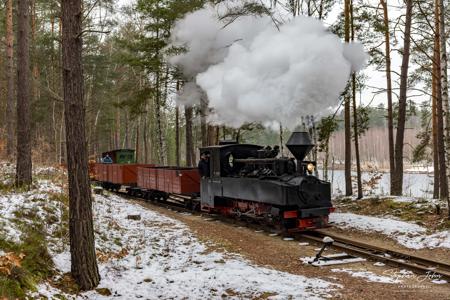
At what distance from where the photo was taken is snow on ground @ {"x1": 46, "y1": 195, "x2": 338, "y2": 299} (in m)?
6.35

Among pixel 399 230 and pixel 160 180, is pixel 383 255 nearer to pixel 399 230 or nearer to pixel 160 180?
pixel 399 230

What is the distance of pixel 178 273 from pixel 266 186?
4.29 meters

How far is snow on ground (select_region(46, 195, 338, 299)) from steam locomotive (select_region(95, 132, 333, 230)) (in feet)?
8.15

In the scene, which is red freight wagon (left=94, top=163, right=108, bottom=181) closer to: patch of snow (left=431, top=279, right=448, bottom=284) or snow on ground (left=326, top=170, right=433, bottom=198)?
snow on ground (left=326, top=170, right=433, bottom=198)

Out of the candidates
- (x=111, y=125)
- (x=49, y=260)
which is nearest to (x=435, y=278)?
(x=49, y=260)

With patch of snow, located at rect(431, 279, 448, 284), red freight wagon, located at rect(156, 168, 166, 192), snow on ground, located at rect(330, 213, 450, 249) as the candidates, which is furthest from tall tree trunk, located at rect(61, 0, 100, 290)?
red freight wagon, located at rect(156, 168, 166, 192)

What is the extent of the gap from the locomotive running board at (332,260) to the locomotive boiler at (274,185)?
80.7 inches

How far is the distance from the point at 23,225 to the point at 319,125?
42.6ft

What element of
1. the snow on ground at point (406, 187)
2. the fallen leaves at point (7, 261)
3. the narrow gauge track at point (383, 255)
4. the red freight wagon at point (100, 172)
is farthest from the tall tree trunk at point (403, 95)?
the red freight wagon at point (100, 172)

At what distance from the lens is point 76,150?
636cm

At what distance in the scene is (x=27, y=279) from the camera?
552 centimetres

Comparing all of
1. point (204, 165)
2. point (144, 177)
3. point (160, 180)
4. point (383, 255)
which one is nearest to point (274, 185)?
point (383, 255)

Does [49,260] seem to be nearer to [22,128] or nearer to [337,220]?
[22,128]

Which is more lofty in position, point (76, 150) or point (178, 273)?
point (76, 150)
